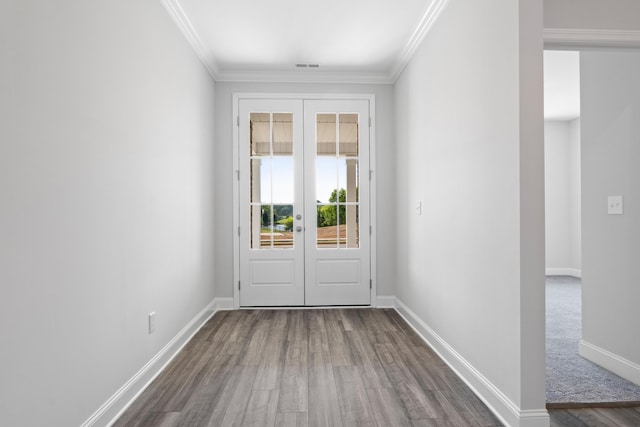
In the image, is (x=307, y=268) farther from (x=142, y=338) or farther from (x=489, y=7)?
(x=489, y=7)

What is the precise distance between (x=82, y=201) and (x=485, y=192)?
2101mm

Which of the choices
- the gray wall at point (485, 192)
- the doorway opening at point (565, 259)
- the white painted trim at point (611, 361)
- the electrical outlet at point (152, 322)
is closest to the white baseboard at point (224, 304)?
the electrical outlet at point (152, 322)

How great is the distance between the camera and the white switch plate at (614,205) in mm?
2594

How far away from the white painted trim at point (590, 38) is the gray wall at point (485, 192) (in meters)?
0.21

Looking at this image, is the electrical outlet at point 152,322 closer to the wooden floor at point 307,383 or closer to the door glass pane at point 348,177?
the wooden floor at point 307,383

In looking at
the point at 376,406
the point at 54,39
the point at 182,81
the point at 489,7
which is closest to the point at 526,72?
the point at 489,7

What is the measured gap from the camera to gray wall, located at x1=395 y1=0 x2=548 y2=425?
1924 millimetres

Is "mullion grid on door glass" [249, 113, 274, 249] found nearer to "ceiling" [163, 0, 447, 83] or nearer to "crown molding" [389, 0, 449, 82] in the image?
"ceiling" [163, 0, 447, 83]

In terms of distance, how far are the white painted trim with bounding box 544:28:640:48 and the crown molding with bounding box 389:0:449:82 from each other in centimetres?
106

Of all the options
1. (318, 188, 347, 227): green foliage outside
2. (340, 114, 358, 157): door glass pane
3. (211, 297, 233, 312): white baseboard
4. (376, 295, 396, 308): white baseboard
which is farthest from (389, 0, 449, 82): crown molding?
(211, 297, 233, 312): white baseboard

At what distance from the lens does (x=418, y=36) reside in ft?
11.6

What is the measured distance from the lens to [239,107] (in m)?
4.54

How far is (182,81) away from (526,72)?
102 inches

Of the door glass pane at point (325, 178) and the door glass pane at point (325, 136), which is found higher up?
the door glass pane at point (325, 136)
